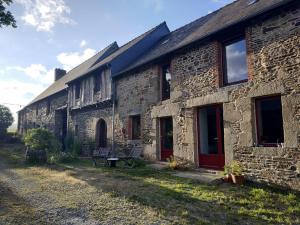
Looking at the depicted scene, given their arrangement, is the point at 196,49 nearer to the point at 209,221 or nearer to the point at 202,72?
the point at 202,72

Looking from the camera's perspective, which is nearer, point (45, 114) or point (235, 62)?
point (235, 62)

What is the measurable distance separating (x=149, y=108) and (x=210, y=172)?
4373mm

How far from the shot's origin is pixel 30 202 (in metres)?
5.43

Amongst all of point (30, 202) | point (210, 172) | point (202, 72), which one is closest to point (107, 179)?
point (30, 202)

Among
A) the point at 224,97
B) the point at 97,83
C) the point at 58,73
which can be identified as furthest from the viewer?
the point at 58,73

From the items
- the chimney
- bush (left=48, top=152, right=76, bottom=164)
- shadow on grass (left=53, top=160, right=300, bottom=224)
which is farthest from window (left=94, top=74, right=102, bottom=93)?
the chimney

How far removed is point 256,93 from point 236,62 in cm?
153

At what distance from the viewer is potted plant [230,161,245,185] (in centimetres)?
696

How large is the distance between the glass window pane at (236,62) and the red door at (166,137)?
130 inches

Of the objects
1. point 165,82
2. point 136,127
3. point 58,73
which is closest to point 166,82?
point 165,82

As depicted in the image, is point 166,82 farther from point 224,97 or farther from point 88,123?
point 88,123

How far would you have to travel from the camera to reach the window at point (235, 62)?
26.4ft

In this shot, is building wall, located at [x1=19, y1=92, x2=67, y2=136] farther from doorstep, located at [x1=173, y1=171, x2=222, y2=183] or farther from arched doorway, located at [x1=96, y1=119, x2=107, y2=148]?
doorstep, located at [x1=173, y1=171, x2=222, y2=183]

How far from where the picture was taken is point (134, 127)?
1266 cm
